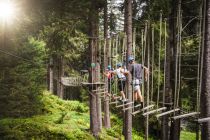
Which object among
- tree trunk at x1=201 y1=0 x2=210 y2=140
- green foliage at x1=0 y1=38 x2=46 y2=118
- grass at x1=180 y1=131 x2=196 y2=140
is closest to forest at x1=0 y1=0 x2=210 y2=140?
green foliage at x1=0 y1=38 x2=46 y2=118

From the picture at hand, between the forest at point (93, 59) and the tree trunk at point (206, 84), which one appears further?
the forest at point (93, 59)

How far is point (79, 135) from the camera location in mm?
14945

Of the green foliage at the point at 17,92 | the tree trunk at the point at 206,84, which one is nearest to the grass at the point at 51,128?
the green foliage at the point at 17,92

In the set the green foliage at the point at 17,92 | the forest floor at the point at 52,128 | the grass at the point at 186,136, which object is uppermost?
the green foliage at the point at 17,92

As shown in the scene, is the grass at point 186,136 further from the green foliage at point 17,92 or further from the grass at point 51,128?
the green foliage at point 17,92

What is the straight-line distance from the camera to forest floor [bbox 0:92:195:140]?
42.5ft

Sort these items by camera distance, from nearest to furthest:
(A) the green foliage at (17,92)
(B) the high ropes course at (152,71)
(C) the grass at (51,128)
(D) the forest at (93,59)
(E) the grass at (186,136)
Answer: (B) the high ropes course at (152,71), (D) the forest at (93,59), (C) the grass at (51,128), (A) the green foliage at (17,92), (E) the grass at (186,136)

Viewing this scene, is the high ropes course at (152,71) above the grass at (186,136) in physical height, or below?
above

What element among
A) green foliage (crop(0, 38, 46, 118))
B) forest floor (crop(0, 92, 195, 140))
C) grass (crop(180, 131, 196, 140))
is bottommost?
grass (crop(180, 131, 196, 140))

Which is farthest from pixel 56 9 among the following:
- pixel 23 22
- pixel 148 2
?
pixel 148 2

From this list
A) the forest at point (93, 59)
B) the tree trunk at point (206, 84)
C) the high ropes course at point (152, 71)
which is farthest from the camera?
the forest at point (93, 59)

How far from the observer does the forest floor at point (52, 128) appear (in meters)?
13.0

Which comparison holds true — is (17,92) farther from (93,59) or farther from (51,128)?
(93,59)

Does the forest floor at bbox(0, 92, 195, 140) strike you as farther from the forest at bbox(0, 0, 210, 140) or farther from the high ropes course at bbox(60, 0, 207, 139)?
the high ropes course at bbox(60, 0, 207, 139)
